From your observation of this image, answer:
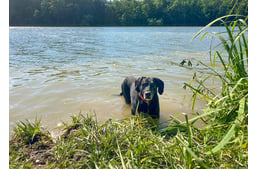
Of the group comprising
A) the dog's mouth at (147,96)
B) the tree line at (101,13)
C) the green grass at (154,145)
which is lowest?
the green grass at (154,145)

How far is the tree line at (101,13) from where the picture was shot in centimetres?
7494

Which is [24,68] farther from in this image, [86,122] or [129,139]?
[129,139]

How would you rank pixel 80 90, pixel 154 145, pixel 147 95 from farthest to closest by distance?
pixel 80 90 → pixel 147 95 → pixel 154 145

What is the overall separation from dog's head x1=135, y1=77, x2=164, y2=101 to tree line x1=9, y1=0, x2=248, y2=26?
68900 millimetres

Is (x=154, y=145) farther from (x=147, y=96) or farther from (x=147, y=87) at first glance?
(x=147, y=87)

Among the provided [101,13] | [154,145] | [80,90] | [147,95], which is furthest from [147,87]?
[101,13]

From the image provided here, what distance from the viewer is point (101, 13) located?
99.7 m

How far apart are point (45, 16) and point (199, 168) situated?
94088 mm

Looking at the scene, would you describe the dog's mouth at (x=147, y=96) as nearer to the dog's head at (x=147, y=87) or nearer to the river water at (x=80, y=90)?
the dog's head at (x=147, y=87)

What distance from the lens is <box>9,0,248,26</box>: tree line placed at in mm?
74938

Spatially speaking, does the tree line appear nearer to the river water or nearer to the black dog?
the river water

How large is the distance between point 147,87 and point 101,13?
4026 inches

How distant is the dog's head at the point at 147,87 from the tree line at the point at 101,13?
68.9m

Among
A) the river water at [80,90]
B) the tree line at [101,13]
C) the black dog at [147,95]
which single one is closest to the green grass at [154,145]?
the river water at [80,90]
